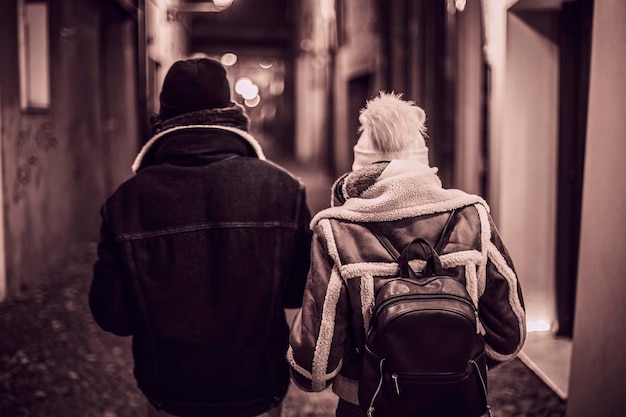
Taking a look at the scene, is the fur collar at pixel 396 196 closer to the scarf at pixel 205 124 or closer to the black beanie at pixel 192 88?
the scarf at pixel 205 124

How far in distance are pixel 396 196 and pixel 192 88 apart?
0.79 m

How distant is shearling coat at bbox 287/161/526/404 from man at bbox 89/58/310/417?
17cm

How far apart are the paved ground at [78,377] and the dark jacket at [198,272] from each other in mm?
1958

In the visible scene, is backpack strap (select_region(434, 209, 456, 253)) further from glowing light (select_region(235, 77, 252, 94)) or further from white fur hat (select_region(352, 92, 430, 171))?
glowing light (select_region(235, 77, 252, 94))

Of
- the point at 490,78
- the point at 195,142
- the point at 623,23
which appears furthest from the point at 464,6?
the point at 195,142

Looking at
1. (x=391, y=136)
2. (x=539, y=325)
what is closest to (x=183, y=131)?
(x=391, y=136)

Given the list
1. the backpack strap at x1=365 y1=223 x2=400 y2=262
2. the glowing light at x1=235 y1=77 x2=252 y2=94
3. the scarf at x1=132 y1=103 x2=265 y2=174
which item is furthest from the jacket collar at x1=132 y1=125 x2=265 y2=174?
the glowing light at x1=235 y1=77 x2=252 y2=94

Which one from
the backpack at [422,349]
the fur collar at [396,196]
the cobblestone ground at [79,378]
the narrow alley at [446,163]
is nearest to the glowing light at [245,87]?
the narrow alley at [446,163]

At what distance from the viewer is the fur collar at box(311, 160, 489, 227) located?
90.7 inches

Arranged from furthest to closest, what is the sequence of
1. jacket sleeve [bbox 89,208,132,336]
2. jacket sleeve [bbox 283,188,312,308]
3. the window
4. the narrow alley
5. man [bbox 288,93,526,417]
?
the window
the narrow alley
jacket sleeve [bbox 283,188,312,308]
jacket sleeve [bbox 89,208,132,336]
man [bbox 288,93,526,417]

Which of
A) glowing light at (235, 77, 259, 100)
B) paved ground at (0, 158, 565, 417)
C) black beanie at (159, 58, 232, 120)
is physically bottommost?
paved ground at (0, 158, 565, 417)

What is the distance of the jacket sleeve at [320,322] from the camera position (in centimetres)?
230

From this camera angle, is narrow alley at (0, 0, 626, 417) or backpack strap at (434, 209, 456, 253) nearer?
backpack strap at (434, 209, 456, 253)

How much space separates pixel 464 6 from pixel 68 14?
15.1 ft
